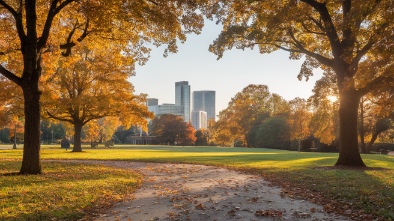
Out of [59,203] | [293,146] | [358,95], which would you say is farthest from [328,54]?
[293,146]

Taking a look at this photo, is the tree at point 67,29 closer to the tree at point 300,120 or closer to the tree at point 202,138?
the tree at point 300,120

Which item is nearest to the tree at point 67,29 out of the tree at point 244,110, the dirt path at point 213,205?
the dirt path at point 213,205

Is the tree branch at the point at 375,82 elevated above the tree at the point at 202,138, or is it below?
above

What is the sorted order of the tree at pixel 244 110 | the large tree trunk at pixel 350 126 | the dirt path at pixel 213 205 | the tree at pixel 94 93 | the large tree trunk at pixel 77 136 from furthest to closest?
the tree at pixel 244 110 < the large tree trunk at pixel 77 136 < the tree at pixel 94 93 < the large tree trunk at pixel 350 126 < the dirt path at pixel 213 205

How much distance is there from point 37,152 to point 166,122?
9225cm

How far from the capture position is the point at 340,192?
9.79 meters

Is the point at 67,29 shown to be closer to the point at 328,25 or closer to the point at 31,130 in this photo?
the point at 31,130

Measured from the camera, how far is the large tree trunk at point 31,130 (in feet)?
43.1

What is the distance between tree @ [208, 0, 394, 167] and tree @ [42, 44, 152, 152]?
61.1 ft

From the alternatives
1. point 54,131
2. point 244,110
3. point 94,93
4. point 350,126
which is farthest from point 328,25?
point 54,131

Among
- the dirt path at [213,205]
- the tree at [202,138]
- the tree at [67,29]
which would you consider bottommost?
the dirt path at [213,205]

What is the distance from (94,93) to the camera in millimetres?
37969

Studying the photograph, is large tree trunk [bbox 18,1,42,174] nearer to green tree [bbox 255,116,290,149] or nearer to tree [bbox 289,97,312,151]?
tree [bbox 289,97,312,151]

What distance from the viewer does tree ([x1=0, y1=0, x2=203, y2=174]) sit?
43.2 feet
